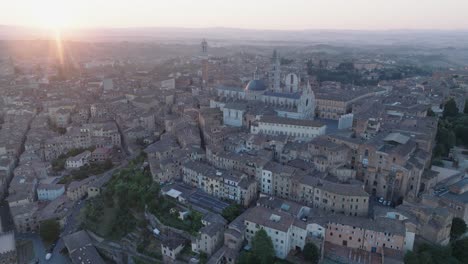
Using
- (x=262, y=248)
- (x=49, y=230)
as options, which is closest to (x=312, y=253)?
(x=262, y=248)

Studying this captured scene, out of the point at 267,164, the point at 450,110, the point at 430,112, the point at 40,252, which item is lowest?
the point at 40,252

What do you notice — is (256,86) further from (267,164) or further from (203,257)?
(203,257)

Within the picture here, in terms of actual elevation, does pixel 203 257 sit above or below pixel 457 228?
below

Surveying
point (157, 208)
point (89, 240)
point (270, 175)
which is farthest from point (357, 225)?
point (89, 240)

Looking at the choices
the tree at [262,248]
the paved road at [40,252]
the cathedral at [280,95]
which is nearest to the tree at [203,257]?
the tree at [262,248]

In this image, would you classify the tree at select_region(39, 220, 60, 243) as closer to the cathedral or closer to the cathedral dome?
the cathedral

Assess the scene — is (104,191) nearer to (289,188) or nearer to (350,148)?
(289,188)

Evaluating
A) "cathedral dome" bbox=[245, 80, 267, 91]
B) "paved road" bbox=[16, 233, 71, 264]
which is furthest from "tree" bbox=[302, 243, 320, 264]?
"cathedral dome" bbox=[245, 80, 267, 91]
